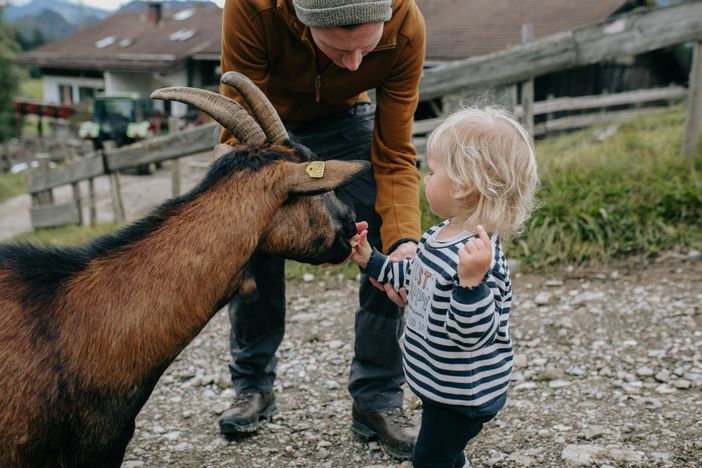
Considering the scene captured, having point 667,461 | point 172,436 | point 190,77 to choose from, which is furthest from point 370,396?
point 190,77

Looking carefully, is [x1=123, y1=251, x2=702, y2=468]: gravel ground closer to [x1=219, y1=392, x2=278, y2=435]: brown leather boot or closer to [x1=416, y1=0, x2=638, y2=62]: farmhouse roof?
[x1=219, y1=392, x2=278, y2=435]: brown leather boot

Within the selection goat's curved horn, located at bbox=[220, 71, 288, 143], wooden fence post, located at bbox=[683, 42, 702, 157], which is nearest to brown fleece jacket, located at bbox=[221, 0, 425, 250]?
goat's curved horn, located at bbox=[220, 71, 288, 143]

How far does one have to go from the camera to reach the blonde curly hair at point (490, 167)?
2.60 m

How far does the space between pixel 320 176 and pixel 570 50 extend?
5.45m

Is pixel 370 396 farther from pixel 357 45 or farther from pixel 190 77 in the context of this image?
pixel 190 77

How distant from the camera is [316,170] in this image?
9.38 feet

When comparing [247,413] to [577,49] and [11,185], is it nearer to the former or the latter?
[577,49]

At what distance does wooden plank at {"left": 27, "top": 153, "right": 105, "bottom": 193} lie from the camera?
426 inches

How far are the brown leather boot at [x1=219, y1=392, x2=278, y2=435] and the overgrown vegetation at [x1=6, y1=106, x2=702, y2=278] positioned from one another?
237cm

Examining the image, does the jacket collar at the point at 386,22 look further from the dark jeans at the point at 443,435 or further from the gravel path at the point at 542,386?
the gravel path at the point at 542,386

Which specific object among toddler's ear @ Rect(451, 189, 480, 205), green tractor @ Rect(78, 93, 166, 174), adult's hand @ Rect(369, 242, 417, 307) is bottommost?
green tractor @ Rect(78, 93, 166, 174)

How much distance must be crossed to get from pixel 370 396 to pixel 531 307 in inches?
80.9

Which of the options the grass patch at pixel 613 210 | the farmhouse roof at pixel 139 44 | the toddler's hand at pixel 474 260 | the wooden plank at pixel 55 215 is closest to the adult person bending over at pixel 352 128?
the toddler's hand at pixel 474 260

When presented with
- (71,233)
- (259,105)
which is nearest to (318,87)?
(259,105)
